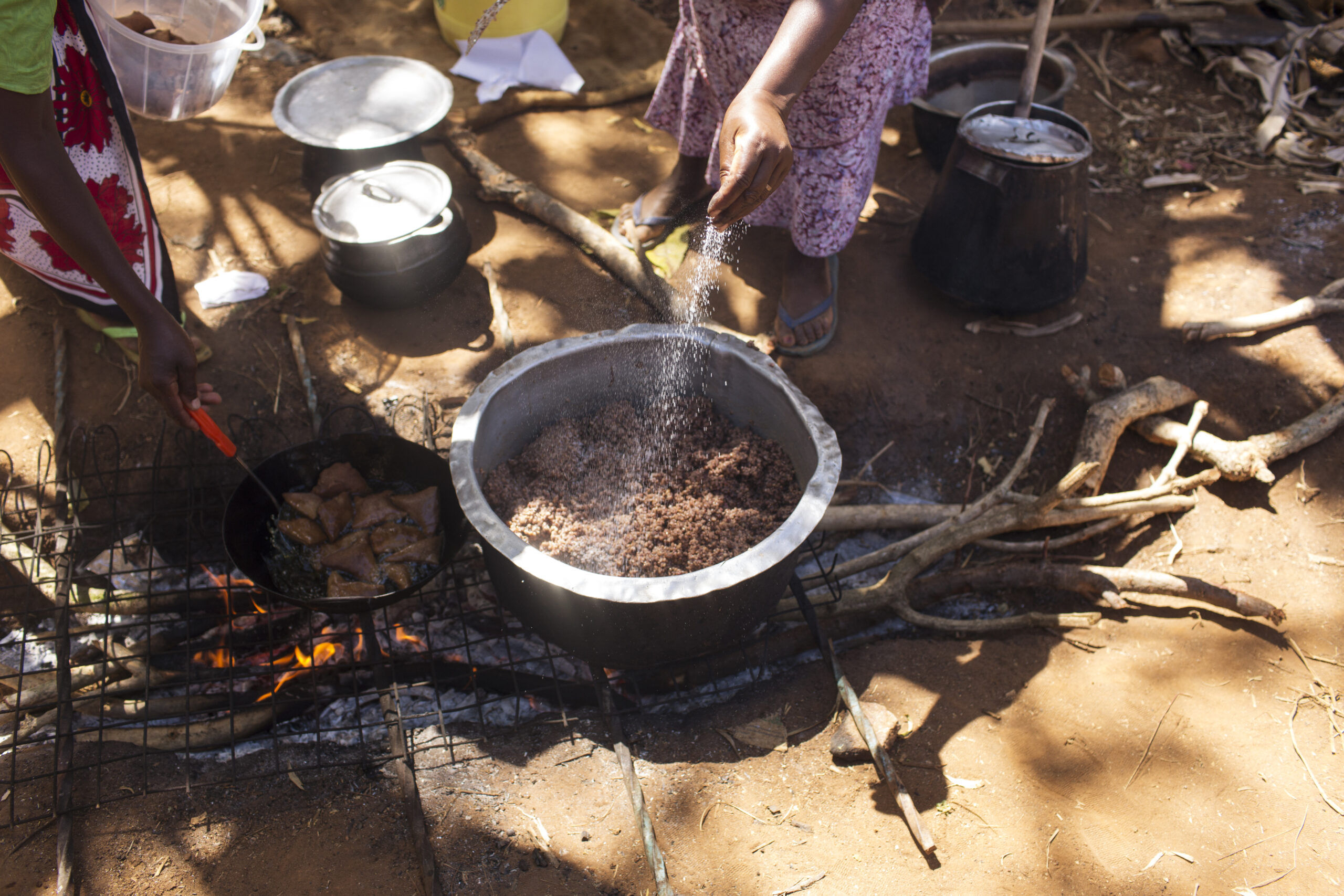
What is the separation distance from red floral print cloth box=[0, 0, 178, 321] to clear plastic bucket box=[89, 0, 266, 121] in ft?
0.37

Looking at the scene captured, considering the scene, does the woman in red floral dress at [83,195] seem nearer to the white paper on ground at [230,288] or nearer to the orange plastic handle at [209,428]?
the orange plastic handle at [209,428]

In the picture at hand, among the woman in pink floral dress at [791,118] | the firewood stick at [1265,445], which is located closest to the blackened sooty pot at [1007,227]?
the woman in pink floral dress at [791,118]

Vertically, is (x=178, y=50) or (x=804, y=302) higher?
(x=178, y=50)

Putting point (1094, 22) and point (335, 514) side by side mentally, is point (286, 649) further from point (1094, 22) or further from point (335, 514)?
point (1094, 22)

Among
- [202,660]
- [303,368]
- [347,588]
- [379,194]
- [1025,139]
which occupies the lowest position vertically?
[202,660]

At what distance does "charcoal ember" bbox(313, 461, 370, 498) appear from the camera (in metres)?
2.87

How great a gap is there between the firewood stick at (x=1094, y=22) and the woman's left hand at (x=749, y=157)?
13.9ft

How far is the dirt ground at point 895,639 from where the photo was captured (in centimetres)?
226

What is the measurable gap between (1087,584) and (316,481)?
294cm

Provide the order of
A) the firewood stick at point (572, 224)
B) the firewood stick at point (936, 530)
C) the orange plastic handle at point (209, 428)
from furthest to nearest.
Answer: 1. the firewood stick at point (572, 224)
2. the firewood stick at point (936, 530)
3. the orange plastic handle at point (209, 428)

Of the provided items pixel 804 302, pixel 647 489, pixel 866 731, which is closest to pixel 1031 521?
pixel 866 731

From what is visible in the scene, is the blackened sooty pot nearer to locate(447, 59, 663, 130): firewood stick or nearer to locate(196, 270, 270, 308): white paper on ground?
locate(447, 59, 663, 130): firewood stick

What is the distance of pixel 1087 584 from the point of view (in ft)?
9.87

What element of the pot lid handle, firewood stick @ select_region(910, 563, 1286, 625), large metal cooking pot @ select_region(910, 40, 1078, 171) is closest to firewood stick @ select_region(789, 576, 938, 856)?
firewood stick @ select_region(910, 563, 1286, 625)
